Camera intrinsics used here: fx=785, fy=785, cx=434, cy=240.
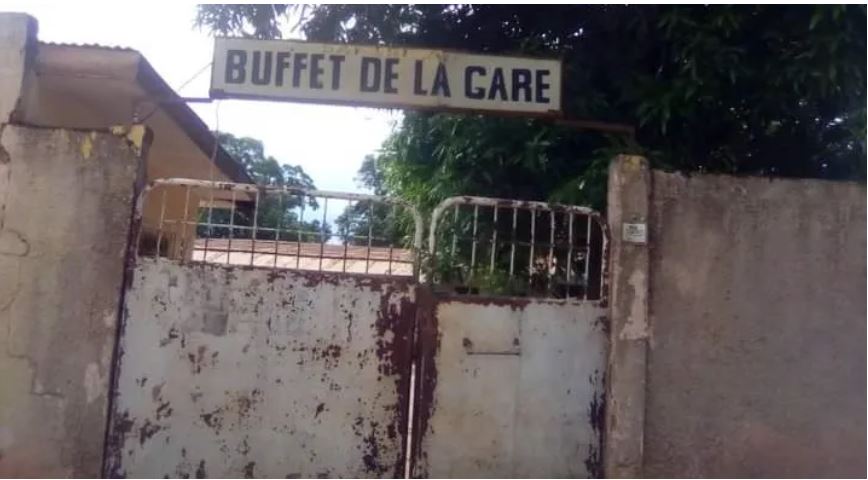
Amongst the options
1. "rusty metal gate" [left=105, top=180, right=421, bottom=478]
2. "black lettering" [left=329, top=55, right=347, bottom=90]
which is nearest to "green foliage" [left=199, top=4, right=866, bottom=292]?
"rusty metal gate" [left=105, top=180, right=421, bottom=478]

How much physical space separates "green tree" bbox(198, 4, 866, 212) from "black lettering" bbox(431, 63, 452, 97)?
90cm

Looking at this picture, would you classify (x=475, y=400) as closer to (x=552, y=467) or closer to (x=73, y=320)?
(x=552, y=467)

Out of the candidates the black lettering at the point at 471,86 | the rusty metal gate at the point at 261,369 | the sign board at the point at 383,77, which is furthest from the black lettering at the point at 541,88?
the rusty metal gate at the point at 261,369

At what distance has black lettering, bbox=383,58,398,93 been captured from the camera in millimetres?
4727

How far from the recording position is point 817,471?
14.5ft

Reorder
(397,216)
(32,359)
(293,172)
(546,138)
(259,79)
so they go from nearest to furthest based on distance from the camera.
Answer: (32,359) → (259,79) → (546,138) → (397,216) → (293,172)

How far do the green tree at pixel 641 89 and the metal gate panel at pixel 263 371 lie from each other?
1657mm

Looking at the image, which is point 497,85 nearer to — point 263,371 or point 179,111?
point 263,371

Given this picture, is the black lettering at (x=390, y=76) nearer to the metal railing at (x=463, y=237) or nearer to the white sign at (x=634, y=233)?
the metal railing at (x=463, y=237)

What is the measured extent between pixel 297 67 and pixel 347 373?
1.83m

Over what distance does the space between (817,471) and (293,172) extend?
Answer: 29.2 metres

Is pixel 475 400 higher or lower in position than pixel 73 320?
lower

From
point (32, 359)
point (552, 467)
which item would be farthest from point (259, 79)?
point (552, 467)

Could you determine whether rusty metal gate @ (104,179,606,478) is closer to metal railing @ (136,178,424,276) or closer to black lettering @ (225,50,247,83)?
metal railing @ (136,178,424,276)
